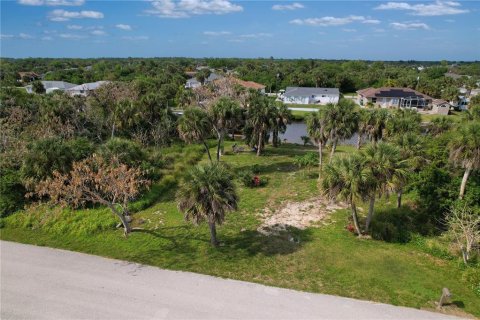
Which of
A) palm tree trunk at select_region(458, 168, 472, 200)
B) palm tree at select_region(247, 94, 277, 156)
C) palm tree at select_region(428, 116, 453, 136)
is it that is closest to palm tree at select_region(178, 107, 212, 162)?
palm tree at select_region(247, 94, 277, 156)

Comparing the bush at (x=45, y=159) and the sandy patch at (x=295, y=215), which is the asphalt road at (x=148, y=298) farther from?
the bush at (x=45, y=159)

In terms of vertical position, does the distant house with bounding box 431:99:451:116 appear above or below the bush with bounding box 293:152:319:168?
above

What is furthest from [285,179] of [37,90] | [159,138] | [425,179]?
[37,90]

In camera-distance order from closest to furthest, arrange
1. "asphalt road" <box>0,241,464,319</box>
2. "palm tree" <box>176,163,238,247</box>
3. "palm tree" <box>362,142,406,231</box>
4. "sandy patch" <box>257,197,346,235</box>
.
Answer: "asphalt road" <box>0,241,464,319</box>, "palm tree" <box>176,163,238,247</box>, "palm tree" <box>362,142,406,231</box>, "sandy patch" <box>257,197,346,235</box>

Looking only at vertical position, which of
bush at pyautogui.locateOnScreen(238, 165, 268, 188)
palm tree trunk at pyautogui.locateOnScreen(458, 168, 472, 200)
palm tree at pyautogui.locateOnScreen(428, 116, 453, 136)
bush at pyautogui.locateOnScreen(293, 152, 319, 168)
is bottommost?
bush at pyautogui.locateOnScreen(238, 165, 268, 188)

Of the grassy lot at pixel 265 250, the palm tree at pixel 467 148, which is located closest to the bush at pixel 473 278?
the grassy lot at pixel 265 250

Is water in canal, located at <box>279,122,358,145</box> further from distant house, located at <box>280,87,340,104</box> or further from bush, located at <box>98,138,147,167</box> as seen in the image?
bush, located at <box>98,138,147,167</box>
